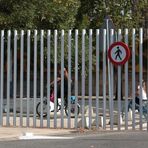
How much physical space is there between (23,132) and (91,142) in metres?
2.67

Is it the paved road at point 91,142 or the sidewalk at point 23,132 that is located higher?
the sidewalk at point 23,132

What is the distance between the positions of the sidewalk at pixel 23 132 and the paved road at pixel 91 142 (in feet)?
1.99

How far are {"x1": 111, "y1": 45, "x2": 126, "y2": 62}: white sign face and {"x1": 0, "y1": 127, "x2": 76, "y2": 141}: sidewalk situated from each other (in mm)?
2317

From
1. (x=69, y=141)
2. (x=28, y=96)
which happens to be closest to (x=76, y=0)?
(x=28, y=96)

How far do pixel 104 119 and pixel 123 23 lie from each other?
15964 mm

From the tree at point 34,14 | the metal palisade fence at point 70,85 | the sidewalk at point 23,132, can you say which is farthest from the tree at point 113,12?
the sidewalk at point 23,132

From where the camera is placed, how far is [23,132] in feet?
48.9

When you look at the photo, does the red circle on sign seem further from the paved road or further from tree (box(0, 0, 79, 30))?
tree (box(0, 0, 79, 30))

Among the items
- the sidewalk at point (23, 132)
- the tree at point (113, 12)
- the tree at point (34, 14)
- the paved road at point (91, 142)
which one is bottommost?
the paved road at point (91, 142)

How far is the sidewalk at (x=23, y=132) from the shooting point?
14209mm

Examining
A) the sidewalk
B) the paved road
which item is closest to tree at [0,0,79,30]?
the sidewalk

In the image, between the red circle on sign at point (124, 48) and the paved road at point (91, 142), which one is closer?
the paved road at point (91, 142)

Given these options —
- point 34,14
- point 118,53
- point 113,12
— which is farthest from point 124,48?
point 113,12

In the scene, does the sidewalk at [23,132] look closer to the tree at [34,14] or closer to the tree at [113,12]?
the tree at [34,14]
